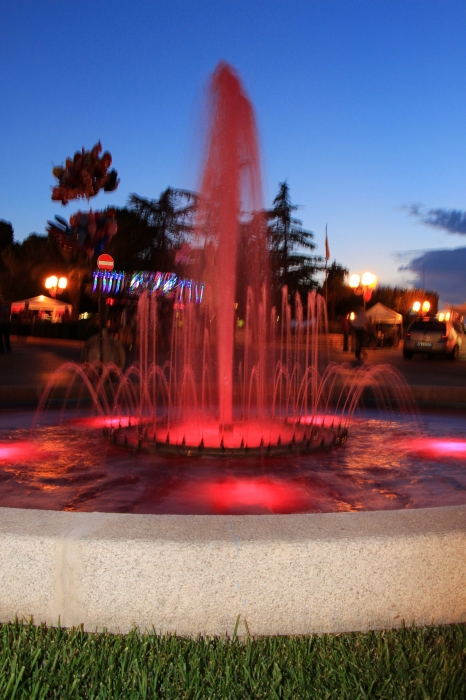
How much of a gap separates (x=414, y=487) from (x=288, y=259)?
5842 cm

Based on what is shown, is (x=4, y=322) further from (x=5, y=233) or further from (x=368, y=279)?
(x=5, y=233)

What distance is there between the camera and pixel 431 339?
24.1 meters

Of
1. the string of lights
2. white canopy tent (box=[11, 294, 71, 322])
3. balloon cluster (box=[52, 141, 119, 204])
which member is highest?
balloon cluster (box=[52, 141, 119, 204])

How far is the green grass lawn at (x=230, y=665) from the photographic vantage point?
91.0 inches

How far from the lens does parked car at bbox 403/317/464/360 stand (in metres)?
24.1

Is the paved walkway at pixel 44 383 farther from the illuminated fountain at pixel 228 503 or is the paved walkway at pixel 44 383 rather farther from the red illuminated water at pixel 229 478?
the red illuminated water at pixel 229 478

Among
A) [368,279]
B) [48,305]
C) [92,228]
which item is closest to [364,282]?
[368,279]

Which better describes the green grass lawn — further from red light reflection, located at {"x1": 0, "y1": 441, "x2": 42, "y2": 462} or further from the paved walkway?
the paved walkway

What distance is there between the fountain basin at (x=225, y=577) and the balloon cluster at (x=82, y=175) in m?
26.2

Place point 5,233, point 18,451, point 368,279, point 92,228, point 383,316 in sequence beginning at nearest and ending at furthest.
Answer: point 18,451 → point 92,228 → point 368,279 → point 383,316 → point 5,233

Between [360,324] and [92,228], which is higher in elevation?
[92,228]

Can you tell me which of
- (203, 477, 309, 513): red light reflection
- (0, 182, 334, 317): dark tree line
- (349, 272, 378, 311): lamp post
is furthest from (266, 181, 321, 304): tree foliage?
(203, 477, 309, 513): red light reflection

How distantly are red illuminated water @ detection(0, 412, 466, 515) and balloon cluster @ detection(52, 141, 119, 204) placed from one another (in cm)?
2155

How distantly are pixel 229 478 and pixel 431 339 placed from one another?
19.8 metres
